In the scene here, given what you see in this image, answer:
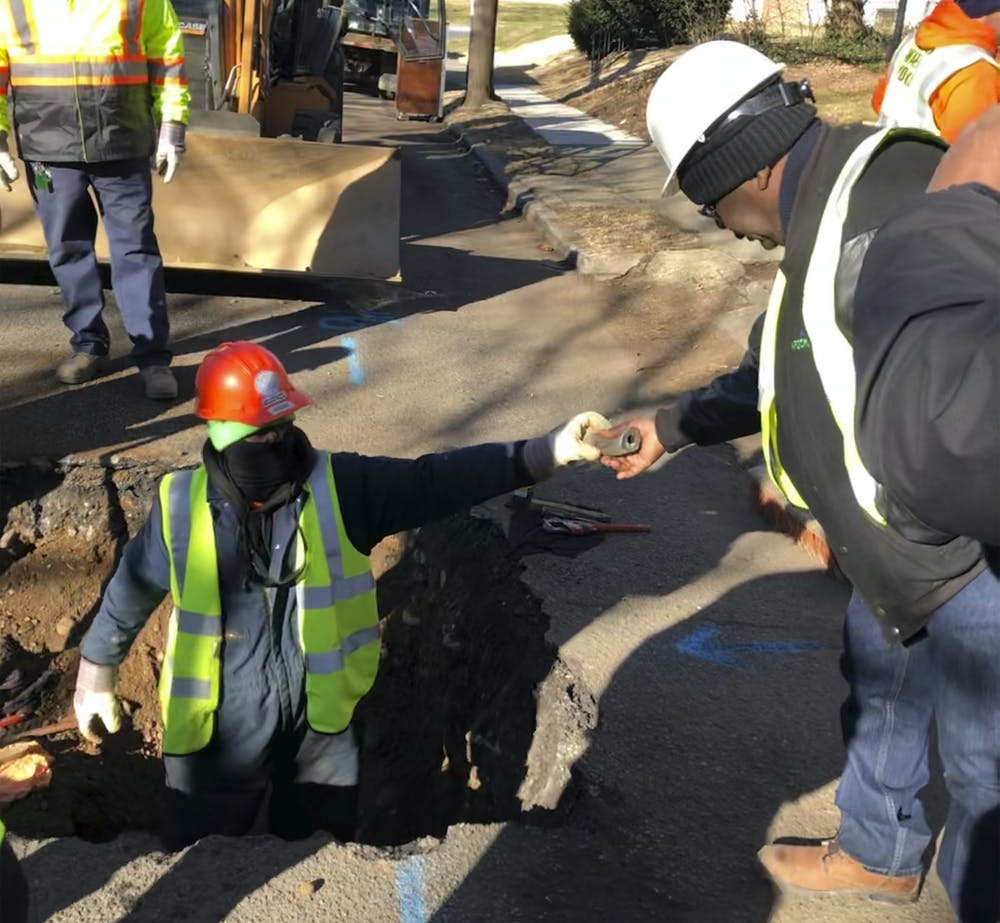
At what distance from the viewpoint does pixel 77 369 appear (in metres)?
6.39

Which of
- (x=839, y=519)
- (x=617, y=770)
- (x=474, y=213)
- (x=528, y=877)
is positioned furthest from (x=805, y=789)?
(x=474, y=213)

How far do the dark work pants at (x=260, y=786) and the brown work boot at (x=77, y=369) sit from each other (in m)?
3.40

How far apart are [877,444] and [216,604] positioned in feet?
6.76

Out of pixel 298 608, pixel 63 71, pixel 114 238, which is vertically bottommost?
pixel 298 608

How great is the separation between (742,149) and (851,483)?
2.57 ft

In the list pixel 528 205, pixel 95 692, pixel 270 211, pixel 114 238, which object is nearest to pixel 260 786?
pixel 95 692

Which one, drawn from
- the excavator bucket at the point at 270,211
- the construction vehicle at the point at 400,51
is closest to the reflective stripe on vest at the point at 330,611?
the excavator bucket at the point at 270,211

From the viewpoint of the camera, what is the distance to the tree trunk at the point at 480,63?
66.8 feet

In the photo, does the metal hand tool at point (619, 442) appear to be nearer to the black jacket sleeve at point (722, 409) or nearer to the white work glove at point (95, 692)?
the black jacket sleeve at point (722, 409)

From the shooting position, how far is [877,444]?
1.82 meters

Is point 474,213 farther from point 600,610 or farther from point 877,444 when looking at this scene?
point 877,444

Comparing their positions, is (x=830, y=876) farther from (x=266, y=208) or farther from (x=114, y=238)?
(x=266, y=208)

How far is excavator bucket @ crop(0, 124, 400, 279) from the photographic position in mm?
7695

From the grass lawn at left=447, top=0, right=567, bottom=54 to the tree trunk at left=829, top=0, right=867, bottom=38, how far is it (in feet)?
52.2
